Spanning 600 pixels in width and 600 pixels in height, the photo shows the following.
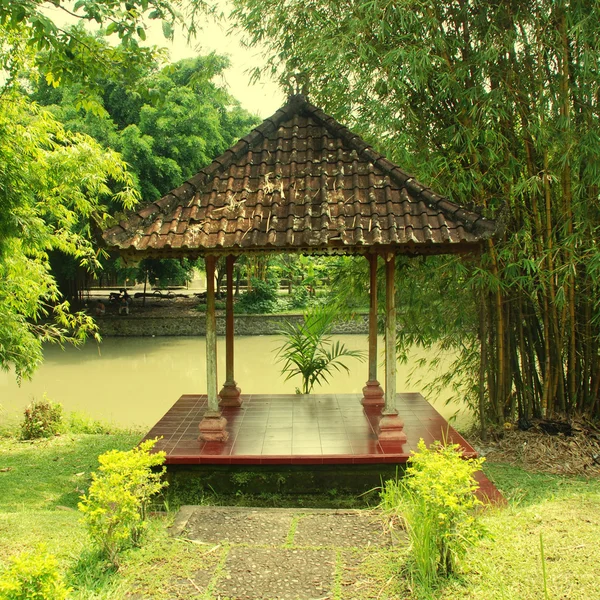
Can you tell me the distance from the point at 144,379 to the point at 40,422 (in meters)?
4.53

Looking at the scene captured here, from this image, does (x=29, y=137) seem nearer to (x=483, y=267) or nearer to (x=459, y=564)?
(x=483, y=267)

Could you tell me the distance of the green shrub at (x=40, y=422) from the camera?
25.6 feet

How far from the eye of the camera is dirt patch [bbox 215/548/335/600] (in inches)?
112

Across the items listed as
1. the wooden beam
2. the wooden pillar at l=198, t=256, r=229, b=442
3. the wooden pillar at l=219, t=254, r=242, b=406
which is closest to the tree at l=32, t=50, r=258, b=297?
the wooden pillar at l=219, t=254, r=242, b=406

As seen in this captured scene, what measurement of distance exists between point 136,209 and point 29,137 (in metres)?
1.59

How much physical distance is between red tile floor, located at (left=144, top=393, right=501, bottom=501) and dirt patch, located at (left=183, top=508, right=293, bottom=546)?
1.00 m

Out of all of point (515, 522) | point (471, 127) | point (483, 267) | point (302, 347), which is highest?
point (471, 127)

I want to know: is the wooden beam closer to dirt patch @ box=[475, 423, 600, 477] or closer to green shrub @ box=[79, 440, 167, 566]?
dirt patch @ box=[475, 423, 600, 477]

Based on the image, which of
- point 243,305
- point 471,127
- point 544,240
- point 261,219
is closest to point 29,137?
point 261,219

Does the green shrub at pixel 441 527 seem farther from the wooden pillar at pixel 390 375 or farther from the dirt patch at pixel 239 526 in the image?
the wooden pillar at pixel 390 375

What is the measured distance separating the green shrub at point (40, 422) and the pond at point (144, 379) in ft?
3.84

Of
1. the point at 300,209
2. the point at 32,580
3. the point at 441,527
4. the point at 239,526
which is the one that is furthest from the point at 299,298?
the point at 32,580

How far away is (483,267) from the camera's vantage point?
242 inches

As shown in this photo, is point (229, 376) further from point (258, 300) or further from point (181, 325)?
point (258, 300)
